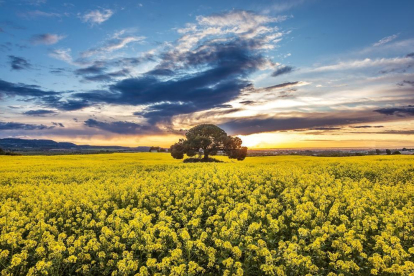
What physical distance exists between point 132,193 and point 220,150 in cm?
3798

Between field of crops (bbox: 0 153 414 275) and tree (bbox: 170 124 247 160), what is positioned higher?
tree (bbox: 170 124 247 160)

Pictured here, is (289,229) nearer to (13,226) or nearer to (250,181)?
(250,181)

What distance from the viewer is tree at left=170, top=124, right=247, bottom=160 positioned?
5053cm

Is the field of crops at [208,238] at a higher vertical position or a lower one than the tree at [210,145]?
lower

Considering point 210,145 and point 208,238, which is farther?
point 210,145

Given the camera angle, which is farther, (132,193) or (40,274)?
(132,193)

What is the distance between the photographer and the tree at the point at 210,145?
1989 inches

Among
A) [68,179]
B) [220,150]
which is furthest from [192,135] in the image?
[68,179]

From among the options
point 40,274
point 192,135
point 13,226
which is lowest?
point 40,274

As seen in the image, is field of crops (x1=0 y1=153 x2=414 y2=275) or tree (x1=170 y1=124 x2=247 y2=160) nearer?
field of crops (x1=0 y1=153 x2=414 y2=275)

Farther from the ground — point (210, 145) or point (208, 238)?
point (210, 145)

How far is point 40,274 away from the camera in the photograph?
6777mm

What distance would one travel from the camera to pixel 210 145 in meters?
51.1

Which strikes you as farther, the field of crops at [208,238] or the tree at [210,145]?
the tree at [210,145]
